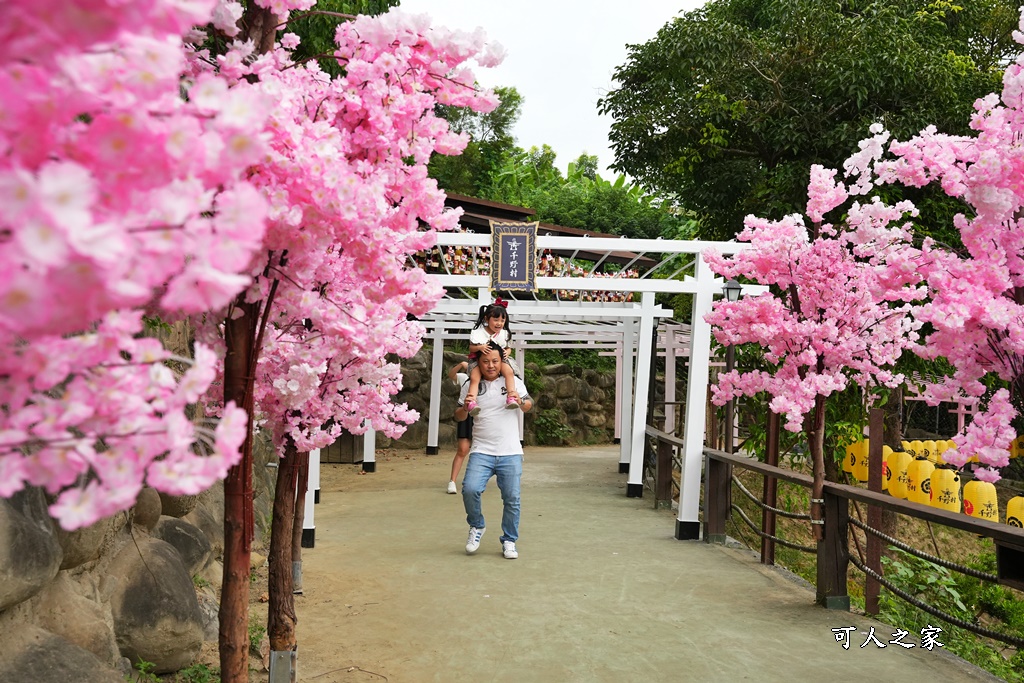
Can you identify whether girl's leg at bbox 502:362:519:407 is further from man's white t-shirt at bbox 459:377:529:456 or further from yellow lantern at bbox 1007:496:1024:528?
yellow lantern at bbox 1007:496:1024:528

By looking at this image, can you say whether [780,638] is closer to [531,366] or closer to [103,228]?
[103,228]

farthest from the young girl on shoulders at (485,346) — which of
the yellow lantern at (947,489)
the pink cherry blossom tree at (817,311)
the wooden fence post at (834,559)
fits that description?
the yellow lantern at (947,489)

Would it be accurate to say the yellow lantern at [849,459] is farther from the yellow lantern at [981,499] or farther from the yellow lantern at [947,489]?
the yellow lantern at [981,499]

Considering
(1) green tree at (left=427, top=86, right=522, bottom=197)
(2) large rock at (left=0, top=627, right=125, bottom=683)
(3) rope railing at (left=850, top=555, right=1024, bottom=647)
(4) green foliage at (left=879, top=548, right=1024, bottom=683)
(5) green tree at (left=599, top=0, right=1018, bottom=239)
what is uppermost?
(1) green tree at (left=427, top=86, right=522, bottom=197)

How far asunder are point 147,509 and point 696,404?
4.73 metres

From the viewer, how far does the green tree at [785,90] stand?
35.4 feet

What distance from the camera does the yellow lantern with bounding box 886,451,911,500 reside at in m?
9.44

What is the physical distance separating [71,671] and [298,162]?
6.40 feet

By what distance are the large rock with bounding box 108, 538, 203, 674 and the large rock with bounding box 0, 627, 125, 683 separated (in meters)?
0.60

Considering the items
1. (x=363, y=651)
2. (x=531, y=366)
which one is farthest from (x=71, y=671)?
(x=531, y=366)

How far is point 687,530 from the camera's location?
739 centimetres

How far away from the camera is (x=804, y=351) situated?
16.6 ft

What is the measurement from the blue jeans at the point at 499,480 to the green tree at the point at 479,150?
49.9 ft

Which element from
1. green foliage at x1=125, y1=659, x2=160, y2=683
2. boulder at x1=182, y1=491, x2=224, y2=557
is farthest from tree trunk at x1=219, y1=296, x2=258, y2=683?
boulder at x1=182, y1=491, x2=224, y2=557
